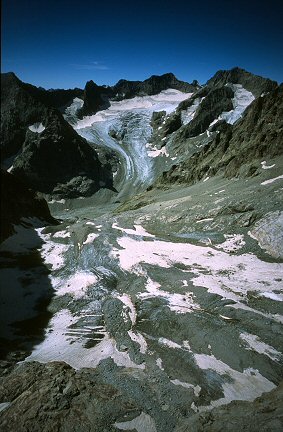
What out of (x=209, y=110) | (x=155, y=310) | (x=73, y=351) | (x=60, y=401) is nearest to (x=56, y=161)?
(x=209, y=110)

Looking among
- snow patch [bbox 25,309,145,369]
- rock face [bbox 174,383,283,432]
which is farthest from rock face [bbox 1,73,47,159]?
rock face [bbox 174,383,283,432]

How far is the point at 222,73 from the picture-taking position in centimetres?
19938

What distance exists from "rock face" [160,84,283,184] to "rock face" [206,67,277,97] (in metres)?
102

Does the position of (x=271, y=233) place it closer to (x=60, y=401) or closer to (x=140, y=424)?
(x=140, y=424)

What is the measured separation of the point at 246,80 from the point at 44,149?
134 m

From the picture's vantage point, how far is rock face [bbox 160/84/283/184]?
6762cm

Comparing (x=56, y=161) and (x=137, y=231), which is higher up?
(x=56, y=161)

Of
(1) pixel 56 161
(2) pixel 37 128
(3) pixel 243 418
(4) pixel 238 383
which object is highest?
(2) pixel 37 128

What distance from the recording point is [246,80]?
188 meters

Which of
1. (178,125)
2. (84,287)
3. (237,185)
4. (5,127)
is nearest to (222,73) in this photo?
(178,125)

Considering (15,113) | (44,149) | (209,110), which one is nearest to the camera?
(44,149)

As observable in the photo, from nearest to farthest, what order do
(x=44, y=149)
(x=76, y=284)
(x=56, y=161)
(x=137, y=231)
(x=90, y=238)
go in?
(x=76, y=284) < (x=90, y=238) < (x=137, y=231) < (x=44, y=149) < (x=56, y=161)

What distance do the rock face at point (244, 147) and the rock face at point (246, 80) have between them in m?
102

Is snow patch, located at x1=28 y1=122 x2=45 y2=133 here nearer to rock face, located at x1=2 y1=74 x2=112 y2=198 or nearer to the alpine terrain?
rock face, located at x1=2 y1=74 x2=112 y2=198
